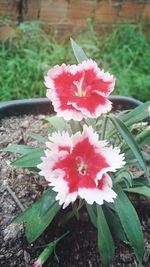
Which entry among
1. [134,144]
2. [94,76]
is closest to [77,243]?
[134,144]

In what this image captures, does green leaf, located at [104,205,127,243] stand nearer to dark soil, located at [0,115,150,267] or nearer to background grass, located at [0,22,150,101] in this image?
dark soil, located at [0,115,150,267]

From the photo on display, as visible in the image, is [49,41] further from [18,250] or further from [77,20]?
[18,250]

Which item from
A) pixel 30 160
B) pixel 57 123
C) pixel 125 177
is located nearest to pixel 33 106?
pixel 57 123

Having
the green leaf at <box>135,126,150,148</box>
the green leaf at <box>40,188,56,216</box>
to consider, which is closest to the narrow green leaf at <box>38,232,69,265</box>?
the green leaf at <box>40,188,56,216</box>

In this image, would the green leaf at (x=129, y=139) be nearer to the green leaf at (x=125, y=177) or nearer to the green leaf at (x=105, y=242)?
the green leaf at (x=125, y=177)

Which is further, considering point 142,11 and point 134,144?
point 142,11

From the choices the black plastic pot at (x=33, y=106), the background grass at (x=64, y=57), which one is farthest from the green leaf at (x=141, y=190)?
Answer: the background grass at (x=64, y=57)
